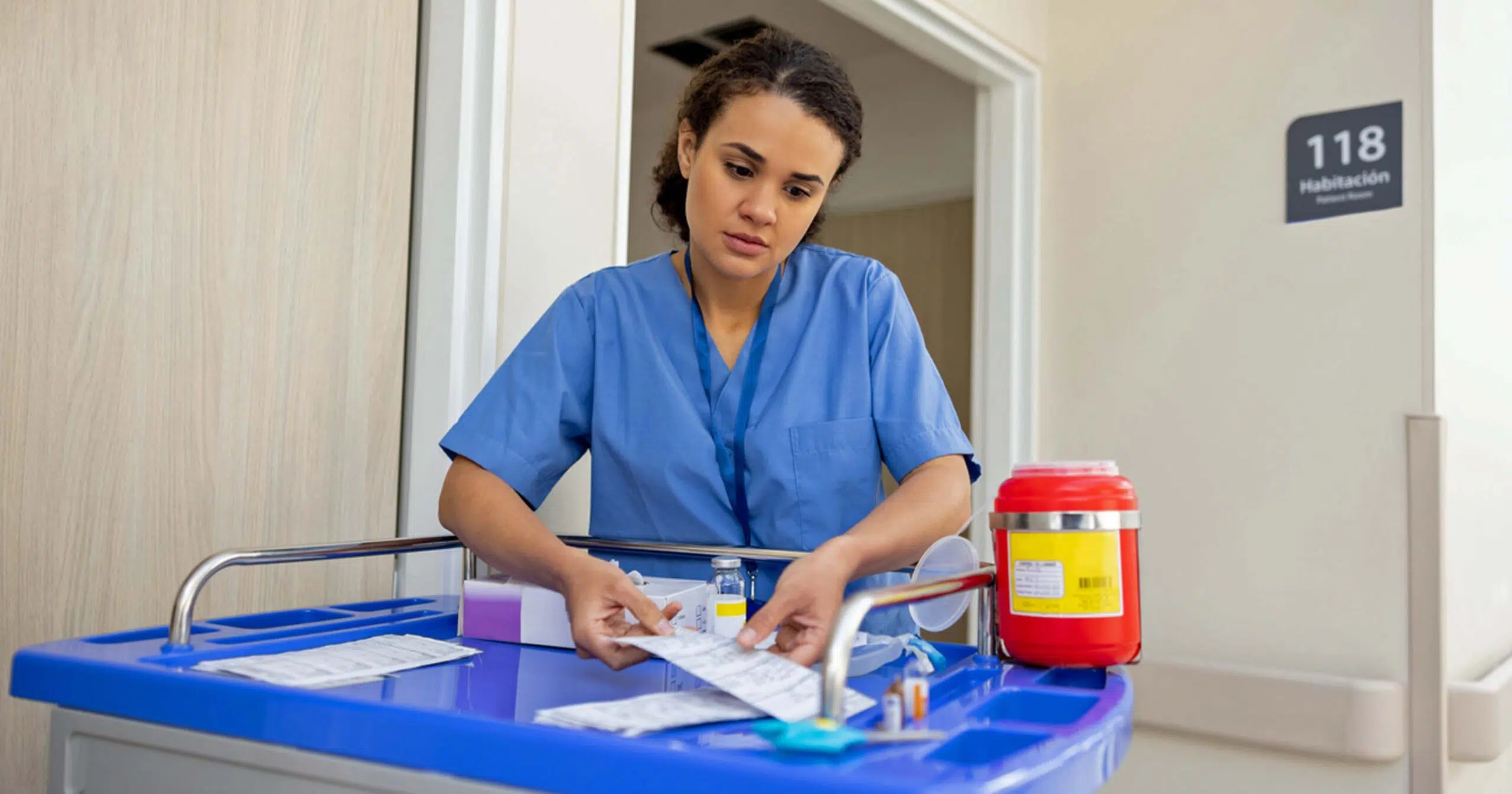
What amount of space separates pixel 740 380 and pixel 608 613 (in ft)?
1.51

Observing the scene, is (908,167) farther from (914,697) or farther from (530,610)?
(914,697)

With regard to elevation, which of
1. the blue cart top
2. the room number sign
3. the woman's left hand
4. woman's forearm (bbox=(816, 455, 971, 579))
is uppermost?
the room number sign

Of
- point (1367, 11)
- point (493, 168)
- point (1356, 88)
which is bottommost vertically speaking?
point (493, 168)

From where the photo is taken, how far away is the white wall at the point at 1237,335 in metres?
2.32

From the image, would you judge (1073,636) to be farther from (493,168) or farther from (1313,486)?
(1313,486)

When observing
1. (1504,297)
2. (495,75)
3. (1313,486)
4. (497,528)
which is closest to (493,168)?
(495,75)

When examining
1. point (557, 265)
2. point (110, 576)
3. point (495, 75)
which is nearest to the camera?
point (110, 576)

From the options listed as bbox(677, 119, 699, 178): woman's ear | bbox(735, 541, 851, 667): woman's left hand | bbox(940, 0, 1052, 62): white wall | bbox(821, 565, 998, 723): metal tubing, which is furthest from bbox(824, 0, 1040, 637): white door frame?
bbox(821, 565, 998, 723): metal tubing

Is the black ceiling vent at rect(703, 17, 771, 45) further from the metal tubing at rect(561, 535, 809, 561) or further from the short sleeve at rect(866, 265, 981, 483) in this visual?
the metal tubing at rect(561, 535, 809, 561)

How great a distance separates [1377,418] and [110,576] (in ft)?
7.64

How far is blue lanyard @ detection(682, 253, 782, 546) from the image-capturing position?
129 cm

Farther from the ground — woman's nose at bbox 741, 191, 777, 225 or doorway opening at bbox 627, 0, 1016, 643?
doorway opening at bbox 627, 0, 1016, 643

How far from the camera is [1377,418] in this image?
232cm

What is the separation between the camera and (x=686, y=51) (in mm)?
3908
